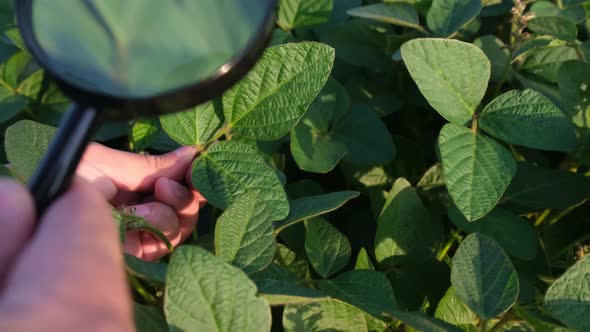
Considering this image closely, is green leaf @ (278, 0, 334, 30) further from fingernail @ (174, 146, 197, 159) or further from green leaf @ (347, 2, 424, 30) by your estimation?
fingernail @ (174, 146, 197, 159)

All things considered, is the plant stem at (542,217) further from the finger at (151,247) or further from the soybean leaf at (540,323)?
the finger at (151,247)

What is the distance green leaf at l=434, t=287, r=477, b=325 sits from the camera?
0.89 m

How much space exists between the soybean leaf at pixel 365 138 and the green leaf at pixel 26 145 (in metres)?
0.51

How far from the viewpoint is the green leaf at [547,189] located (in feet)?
3.83

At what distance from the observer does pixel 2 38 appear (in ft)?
4.34

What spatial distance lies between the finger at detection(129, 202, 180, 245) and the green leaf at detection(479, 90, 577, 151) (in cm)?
51

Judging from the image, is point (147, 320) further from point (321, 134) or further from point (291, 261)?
point (321, 134)

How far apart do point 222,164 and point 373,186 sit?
386mm

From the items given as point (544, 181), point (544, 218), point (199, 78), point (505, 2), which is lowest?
Answer: point (544, 218)

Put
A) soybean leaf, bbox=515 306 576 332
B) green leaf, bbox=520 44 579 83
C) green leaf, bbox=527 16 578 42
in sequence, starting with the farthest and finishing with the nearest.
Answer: green leaf, bbox=520 44 579 83, green leaf, bbox=527 16 578 42, soybean leaf, bbox=515 306 576 332

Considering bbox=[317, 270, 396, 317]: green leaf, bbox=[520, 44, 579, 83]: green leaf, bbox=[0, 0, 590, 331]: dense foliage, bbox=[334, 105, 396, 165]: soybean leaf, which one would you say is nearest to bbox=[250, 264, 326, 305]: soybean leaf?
bbox=[0, 0, 590, 331]: dense foliage

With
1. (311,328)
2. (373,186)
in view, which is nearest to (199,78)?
(311,328)

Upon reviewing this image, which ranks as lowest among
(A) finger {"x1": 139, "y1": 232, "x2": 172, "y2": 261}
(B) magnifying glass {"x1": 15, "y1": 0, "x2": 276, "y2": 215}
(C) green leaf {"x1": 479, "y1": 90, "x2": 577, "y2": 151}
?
(A) finger {"x1": 139, "y1": 232, "x2": 172, "y2": 261}

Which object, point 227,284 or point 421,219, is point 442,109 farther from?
point 227,284
